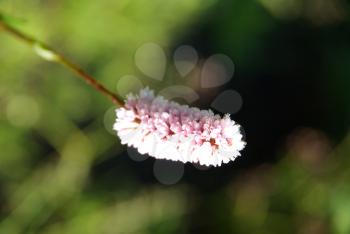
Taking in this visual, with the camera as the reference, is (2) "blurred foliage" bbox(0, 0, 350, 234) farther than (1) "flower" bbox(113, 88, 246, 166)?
Yes

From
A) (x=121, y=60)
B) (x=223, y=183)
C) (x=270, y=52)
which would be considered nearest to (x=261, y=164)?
(x=223, y=183)

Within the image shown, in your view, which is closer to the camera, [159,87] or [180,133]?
[180,133]

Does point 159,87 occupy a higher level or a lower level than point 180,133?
higher

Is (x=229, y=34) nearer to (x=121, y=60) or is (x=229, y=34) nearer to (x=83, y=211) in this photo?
(x=121, y=60)

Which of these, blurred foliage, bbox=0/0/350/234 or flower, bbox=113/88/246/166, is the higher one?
blurred foliage, bbox=0/0/350/234
